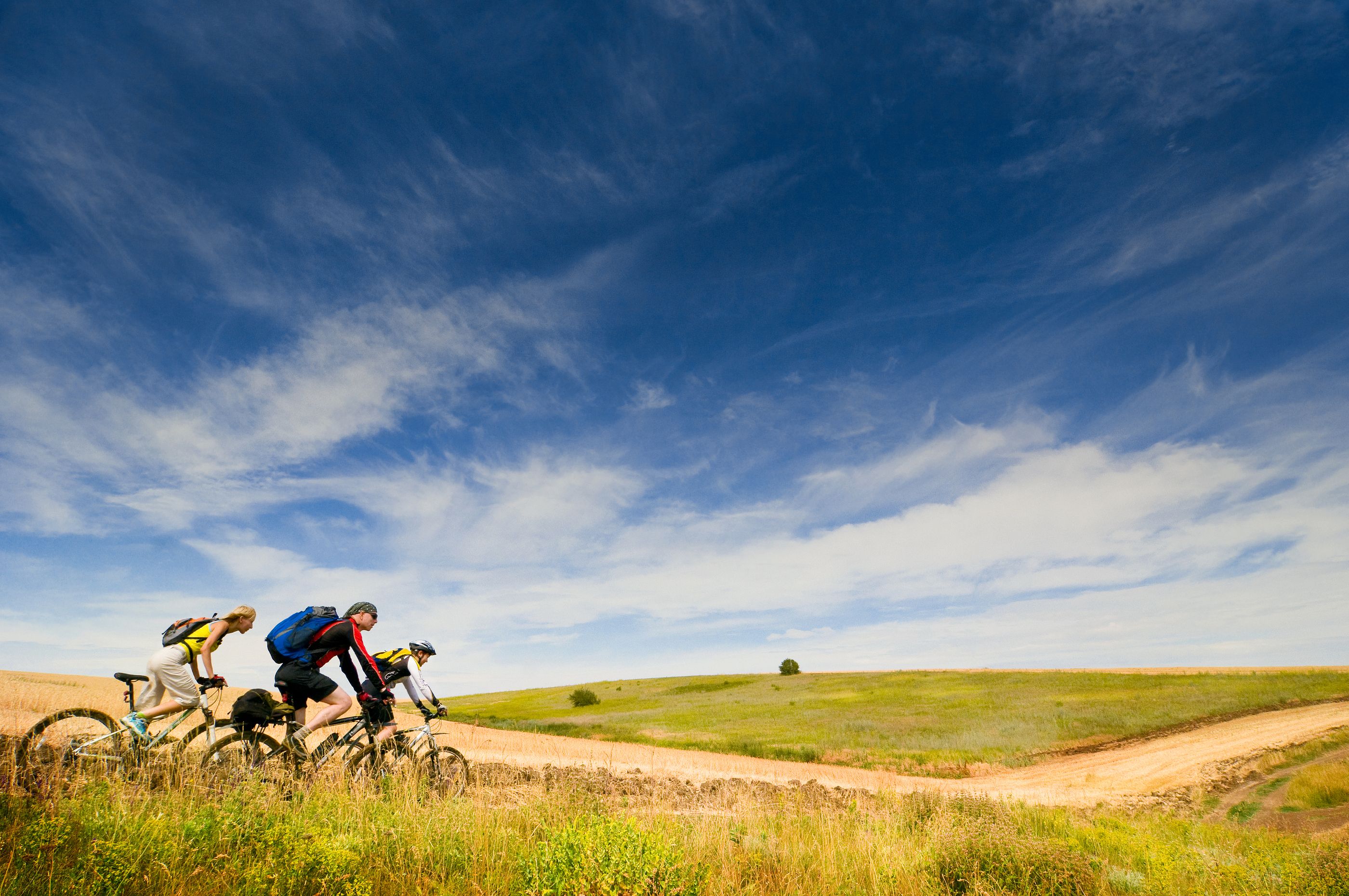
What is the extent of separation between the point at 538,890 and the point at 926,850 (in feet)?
18.1

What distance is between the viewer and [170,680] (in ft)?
26.1

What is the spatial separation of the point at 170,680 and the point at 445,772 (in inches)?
140

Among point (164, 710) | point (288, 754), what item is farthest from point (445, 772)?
point (164, 710)

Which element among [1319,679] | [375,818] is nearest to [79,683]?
[375,818]

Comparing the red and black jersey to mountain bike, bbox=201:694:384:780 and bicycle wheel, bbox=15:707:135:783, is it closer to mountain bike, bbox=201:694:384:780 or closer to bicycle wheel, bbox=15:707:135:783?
mountain bike, bbox=201:694:384:780

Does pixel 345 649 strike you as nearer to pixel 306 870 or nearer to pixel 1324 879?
pixel 306 870

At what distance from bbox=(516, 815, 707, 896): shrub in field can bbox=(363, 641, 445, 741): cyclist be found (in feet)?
11.3

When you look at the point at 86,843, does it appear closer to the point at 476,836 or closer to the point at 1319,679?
the point at 476,836

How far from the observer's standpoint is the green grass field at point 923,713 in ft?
90.2

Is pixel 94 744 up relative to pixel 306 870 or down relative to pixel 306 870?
up

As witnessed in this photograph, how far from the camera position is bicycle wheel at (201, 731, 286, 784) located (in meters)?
7.17

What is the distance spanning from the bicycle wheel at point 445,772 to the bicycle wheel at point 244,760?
1.63m

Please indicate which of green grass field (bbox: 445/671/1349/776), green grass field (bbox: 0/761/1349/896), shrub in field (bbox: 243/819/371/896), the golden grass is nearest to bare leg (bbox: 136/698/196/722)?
green grass field (bbox: 0/761/1349/896)

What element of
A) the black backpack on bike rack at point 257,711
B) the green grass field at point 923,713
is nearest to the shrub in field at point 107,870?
the black backpack on bike rack at point 257,711
